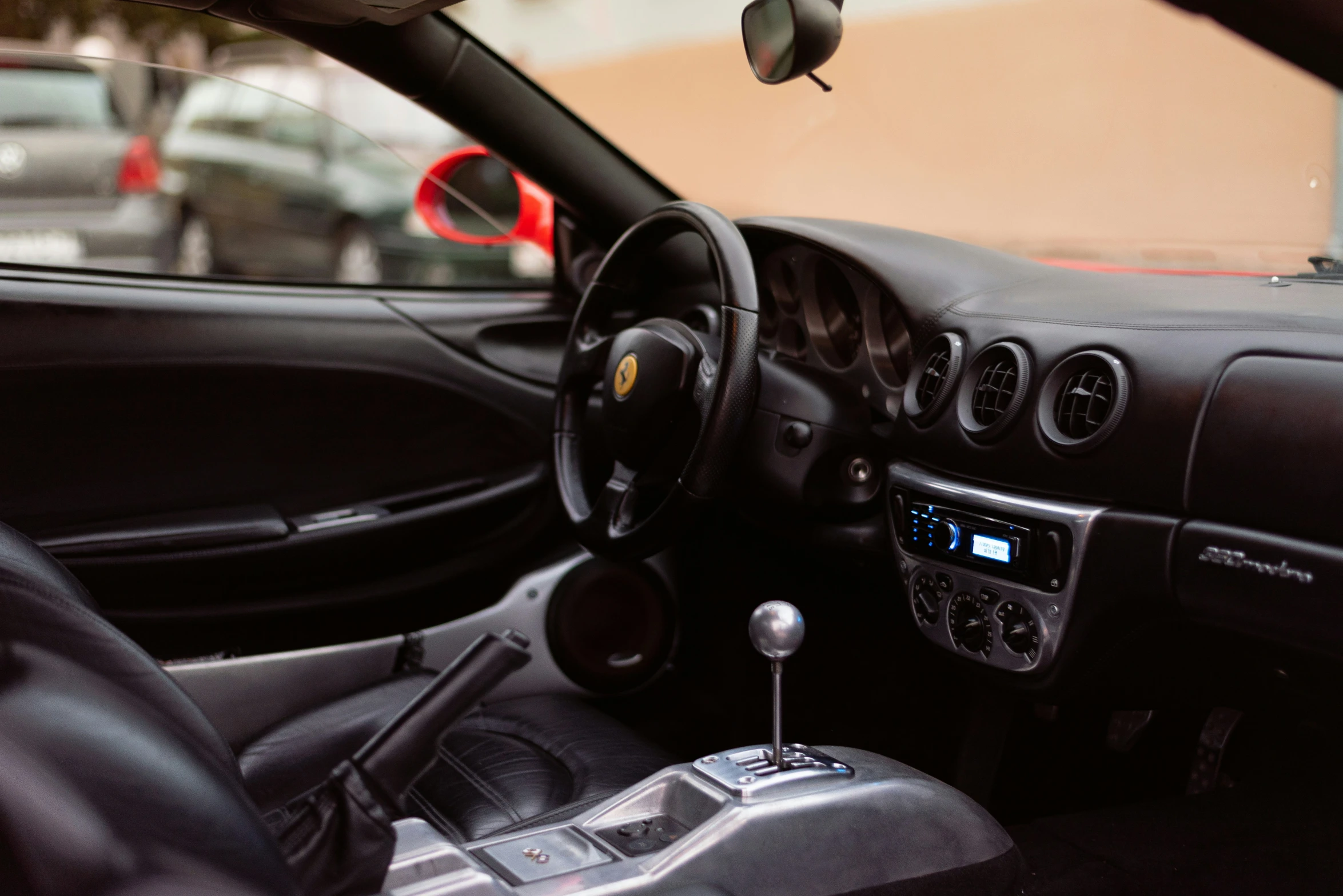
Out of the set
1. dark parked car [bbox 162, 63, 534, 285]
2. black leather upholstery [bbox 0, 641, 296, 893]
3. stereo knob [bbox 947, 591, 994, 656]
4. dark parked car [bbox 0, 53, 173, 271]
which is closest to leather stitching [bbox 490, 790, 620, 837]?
stereo knob [bbox 947, 591, 994, 656]

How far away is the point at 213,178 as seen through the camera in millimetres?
7414

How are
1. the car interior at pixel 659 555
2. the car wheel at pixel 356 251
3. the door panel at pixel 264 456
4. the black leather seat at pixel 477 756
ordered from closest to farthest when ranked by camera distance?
the car interior at pixel 659 555, the black leather seat at pixel 477 756, the door panel at pixel 264 456, the car wheel at pixel 356 251

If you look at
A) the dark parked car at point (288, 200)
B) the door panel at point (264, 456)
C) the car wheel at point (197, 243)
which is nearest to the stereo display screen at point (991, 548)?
the door panel at point (264, 456)

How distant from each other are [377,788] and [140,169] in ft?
22.2

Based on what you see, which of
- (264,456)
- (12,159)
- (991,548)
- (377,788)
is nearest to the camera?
(377,788)

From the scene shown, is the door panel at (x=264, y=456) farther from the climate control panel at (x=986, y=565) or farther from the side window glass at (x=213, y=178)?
the climate control panel at (x=986, y=565)

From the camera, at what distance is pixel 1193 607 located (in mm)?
1468

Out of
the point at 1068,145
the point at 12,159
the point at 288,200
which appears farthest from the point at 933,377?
the point at 288,200

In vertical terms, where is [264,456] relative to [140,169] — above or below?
below

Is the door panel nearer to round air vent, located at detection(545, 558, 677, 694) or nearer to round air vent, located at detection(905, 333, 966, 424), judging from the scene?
round air vent, located at detection(545, 558, 677, 694)

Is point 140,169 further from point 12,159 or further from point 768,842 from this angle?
point 768,842

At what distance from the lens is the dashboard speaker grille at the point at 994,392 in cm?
168

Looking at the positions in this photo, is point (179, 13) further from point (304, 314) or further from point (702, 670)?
point (702, 670)

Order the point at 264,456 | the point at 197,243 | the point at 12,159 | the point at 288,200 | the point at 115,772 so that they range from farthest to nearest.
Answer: the point at 288,200 < the point at 197,243 < the point at 12,159 < the point at 264,456 < the point at 115,772
